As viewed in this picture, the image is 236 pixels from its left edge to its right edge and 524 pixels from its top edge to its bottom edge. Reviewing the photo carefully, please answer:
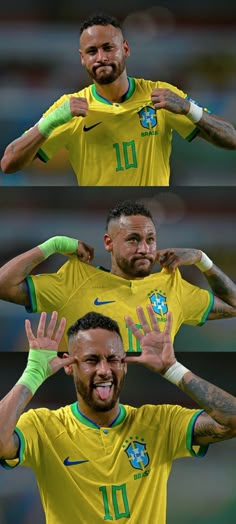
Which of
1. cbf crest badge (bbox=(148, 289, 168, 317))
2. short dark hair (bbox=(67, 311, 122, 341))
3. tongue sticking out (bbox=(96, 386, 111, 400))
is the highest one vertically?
cbf crest badge (bbox=(148, 289, 168, 317))

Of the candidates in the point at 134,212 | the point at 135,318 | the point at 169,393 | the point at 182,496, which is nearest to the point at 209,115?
the point at 134,212

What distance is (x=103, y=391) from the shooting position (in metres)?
2.54

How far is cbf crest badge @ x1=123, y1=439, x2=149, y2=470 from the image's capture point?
2598 mm

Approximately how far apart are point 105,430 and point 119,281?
598mm

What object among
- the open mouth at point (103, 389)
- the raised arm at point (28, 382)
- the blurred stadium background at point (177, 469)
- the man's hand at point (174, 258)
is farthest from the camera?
the blurred stadium background at point (177, 469)

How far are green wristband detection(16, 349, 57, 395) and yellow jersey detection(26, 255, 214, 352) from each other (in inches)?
20.8

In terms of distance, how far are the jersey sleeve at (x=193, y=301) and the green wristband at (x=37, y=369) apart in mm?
709

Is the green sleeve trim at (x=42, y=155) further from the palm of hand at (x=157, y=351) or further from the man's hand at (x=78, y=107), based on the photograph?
the palm of hand at (x=157, y=351)

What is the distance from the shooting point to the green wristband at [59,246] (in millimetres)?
3051

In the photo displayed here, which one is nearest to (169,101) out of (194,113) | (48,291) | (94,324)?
(194,113)

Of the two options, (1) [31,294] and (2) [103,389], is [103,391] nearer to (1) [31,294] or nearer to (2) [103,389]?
(2) [103,389]

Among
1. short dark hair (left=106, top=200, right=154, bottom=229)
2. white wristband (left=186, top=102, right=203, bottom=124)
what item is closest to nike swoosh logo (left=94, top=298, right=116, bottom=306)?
short dark hair (left=106, top=200, right=154, bottom=229)

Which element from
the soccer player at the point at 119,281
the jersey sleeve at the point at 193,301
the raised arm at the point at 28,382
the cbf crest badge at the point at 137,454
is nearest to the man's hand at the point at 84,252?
the soccer player at the point at 119,281

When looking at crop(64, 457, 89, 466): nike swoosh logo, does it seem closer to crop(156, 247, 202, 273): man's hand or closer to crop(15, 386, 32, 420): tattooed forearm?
crop(15, 386, 32, 420): tattooed forearm
